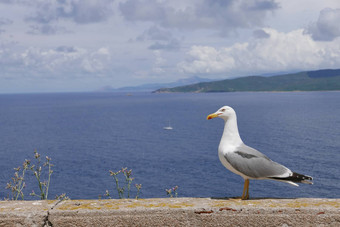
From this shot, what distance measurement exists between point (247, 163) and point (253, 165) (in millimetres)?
103

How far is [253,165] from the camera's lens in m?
5.41

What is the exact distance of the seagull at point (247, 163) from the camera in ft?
17.6

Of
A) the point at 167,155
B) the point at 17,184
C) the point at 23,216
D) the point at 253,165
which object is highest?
the point at 253,165

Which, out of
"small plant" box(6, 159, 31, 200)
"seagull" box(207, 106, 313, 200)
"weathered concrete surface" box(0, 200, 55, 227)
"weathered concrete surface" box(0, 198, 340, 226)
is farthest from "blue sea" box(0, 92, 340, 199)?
"weathered concrete surface" box(0, 200, 55, 227)

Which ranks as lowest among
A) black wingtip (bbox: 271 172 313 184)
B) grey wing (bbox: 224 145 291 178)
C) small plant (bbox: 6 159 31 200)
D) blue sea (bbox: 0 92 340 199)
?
blue sea (bbox: 0 92 340 199)

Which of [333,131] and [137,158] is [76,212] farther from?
[333,131]

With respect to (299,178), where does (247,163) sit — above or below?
above

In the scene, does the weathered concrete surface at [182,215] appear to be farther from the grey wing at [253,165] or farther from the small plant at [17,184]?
the small plant at [17,184]

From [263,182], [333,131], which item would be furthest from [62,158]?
[333,131]

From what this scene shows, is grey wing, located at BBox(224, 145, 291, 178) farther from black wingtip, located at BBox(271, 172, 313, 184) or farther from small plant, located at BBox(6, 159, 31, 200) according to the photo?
small plant, located at BBox(6, 159, 31, 200)

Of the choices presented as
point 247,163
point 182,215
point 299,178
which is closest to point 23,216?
point 182,215

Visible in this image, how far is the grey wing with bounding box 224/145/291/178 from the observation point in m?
5.38

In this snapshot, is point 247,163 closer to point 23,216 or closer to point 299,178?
point 299,178

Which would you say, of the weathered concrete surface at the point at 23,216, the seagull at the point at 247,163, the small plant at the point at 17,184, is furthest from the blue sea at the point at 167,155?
the weathered concrete surface at the point at 23,216
